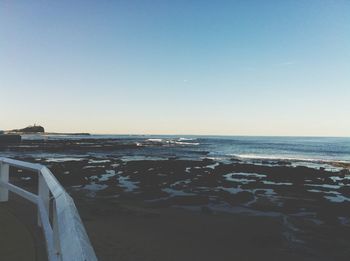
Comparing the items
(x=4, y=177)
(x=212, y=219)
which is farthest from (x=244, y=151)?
(x=4, y=177)

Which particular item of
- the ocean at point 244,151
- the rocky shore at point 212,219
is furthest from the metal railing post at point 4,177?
the ocean at point 244,151

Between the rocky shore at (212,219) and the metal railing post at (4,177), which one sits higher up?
the metal railing post at (4,177)

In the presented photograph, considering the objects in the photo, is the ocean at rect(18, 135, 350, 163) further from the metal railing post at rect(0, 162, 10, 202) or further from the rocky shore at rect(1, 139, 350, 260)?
the metal railing post at rect(0, 162, 10, 202)

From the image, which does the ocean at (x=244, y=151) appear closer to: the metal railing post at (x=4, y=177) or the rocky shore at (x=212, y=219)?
the rocky shore at (x=212, y=219)

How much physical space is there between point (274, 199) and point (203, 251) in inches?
328

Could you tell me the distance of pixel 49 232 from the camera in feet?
10.5

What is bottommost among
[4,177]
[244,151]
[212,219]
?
[244,151]

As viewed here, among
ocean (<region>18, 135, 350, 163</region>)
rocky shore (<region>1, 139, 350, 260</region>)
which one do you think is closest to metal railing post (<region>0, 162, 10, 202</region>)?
rocky shore (<region>1, 139, 350, 260</region>)

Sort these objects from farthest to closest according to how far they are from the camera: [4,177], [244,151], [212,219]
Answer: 1. [244,151]
2. [212,219]
3. [4,177]

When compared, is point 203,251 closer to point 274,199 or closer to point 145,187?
point 274,199

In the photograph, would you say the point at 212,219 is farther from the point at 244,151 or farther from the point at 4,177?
the point at 244,151

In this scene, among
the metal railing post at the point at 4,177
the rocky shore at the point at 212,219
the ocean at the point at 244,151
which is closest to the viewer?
the metal railing post at the point at 4,177

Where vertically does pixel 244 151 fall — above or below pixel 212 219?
below

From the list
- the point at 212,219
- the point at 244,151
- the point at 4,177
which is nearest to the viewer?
the point at 4,177
